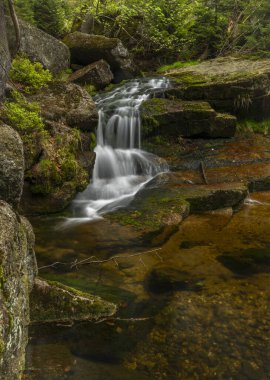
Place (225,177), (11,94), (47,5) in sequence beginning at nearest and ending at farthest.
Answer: (11,94) → (225,177) → (47,5)

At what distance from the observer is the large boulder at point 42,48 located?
11328 mm

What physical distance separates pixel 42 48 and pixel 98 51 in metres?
3.23

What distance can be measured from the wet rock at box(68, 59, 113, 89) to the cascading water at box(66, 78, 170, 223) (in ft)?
4.86

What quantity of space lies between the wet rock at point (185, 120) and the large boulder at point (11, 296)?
26.7 feet

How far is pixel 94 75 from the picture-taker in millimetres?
13914

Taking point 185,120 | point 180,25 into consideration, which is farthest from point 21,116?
point 180,25

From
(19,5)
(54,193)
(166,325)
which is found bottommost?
(166,325)

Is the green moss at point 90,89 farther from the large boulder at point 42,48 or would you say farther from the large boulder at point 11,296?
the large boulder at point 11,296

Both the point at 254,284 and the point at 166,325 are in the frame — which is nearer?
the point at 166,325

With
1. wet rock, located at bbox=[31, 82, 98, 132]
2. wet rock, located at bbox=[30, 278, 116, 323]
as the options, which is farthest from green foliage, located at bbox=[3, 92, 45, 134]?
wet rock, located at bbox=[30, 278, 116, 323]

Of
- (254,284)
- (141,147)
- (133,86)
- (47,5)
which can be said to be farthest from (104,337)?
(47,5)

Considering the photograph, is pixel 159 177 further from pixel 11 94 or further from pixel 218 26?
pixel 218 26

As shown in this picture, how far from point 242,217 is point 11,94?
5.65 metres

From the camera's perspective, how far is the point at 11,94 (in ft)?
25.5
